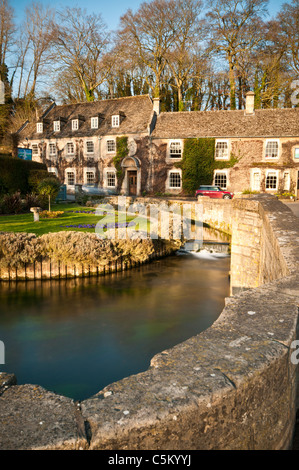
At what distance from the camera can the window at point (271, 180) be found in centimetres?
2947

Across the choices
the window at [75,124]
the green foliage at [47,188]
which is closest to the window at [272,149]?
the green foliage at [47,188]

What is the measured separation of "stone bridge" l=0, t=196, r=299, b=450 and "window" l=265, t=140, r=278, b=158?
2932 cm

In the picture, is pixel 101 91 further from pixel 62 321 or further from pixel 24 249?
pixel 62 321

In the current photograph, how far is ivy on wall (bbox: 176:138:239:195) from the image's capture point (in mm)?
31156

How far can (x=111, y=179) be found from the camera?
35.2 metres

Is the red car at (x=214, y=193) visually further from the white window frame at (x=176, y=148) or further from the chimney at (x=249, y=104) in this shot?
the chimney at (x=249, y=104)

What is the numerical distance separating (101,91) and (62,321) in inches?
1738

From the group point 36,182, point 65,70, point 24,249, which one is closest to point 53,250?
point 24,249

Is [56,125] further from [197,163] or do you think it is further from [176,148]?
[197,163]

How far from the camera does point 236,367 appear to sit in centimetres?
237

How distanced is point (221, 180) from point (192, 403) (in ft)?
101

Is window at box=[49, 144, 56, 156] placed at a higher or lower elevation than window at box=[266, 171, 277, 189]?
higher

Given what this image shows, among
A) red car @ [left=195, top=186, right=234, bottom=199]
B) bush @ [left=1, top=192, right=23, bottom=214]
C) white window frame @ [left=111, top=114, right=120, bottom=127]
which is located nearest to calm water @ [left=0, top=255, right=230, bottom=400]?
bush @ [left=1, top=192, right=23, bottom=214]

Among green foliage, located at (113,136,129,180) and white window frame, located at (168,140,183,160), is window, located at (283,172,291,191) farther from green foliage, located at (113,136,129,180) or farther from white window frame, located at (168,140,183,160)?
green foliage, located at (113,136,129,180)
